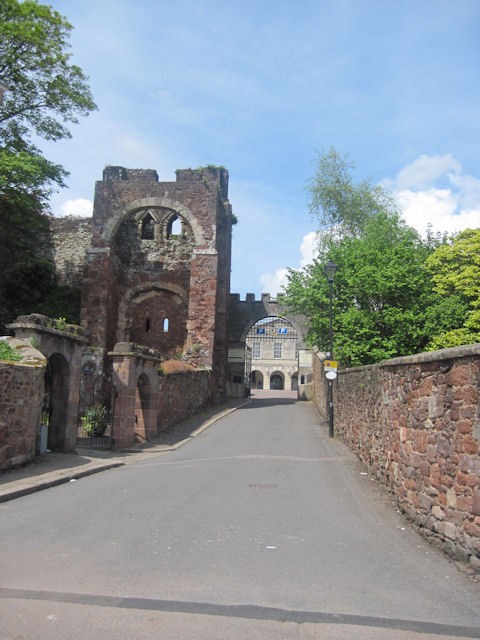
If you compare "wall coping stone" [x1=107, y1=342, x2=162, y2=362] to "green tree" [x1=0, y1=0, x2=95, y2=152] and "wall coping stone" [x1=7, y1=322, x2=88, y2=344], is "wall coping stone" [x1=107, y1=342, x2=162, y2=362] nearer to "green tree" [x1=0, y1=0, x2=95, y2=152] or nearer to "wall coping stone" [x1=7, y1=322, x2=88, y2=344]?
"wall coping stone" [x1=7, y1=322, x2=88, y2=344]

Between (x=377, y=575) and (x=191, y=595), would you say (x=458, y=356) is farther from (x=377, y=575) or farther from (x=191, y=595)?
(x=191, y=595)

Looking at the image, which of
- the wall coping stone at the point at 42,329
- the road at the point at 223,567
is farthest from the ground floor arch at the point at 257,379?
the road at the point at 223,567

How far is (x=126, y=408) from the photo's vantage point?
51.6 feet

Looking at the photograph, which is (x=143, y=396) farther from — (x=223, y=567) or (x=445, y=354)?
(x=223, y=567)

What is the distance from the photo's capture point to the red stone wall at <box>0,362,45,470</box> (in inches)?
385

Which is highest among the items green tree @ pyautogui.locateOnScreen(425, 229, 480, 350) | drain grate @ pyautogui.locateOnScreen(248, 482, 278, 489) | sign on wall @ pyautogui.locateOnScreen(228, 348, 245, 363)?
green tree @ pyautogui.locateOnScreen(425, 229, 480, 350)

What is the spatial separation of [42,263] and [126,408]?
1566 centimetres

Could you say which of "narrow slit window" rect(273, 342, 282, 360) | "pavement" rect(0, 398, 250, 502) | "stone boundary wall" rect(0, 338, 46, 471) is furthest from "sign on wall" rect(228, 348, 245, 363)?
"narrow slit window" rect(273, 342, 282, 360)

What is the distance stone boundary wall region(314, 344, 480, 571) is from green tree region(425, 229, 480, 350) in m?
12.8

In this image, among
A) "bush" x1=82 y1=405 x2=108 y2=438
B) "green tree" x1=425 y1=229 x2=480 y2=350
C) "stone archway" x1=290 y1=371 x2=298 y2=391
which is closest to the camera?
"bush" x1=82 y1=405 x2=108 y2=438

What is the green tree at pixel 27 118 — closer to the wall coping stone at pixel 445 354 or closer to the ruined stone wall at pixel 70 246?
the ruined stone wall at pixel 70 246

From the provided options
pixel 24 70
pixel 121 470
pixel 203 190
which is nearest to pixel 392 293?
pixel 121 470

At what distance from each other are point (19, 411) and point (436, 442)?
7617 mm

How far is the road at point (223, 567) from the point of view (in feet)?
11.6
